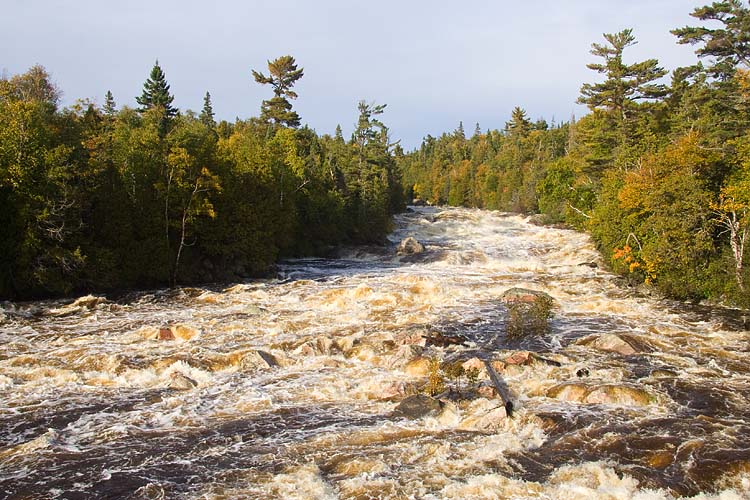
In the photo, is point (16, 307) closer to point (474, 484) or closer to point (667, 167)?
point (474, 484)

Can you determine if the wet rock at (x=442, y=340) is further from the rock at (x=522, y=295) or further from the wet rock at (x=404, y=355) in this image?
the rock at (x=522, y=295)

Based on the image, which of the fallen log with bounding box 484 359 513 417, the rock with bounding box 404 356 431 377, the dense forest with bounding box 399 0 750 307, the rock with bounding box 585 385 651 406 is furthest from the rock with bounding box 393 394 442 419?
the dense forest with bounding box 399 0 750 307

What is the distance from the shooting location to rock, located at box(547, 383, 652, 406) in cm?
1346

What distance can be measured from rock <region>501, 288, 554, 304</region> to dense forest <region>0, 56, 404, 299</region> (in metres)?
17.2

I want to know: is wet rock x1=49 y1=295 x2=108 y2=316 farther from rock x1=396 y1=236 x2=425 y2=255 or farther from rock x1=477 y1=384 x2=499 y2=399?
rock x1=396 y1=236 x2=425 y2=255

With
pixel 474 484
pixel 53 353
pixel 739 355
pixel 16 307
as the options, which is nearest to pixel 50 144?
pixel 16 307

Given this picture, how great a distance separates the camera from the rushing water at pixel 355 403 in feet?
32.3

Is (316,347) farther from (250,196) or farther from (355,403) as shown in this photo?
(250,196)

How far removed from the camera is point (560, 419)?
12414mm

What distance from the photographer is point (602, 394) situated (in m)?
13.6

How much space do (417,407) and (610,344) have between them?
28.6 feet

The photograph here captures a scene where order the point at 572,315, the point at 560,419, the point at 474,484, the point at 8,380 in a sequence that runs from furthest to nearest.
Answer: the point at 572,315
the point at 8,380
the point at 560,419
the point at 474,484

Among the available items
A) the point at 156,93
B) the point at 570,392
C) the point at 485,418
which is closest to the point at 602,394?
the point at 570,392

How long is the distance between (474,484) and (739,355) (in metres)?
13.0
